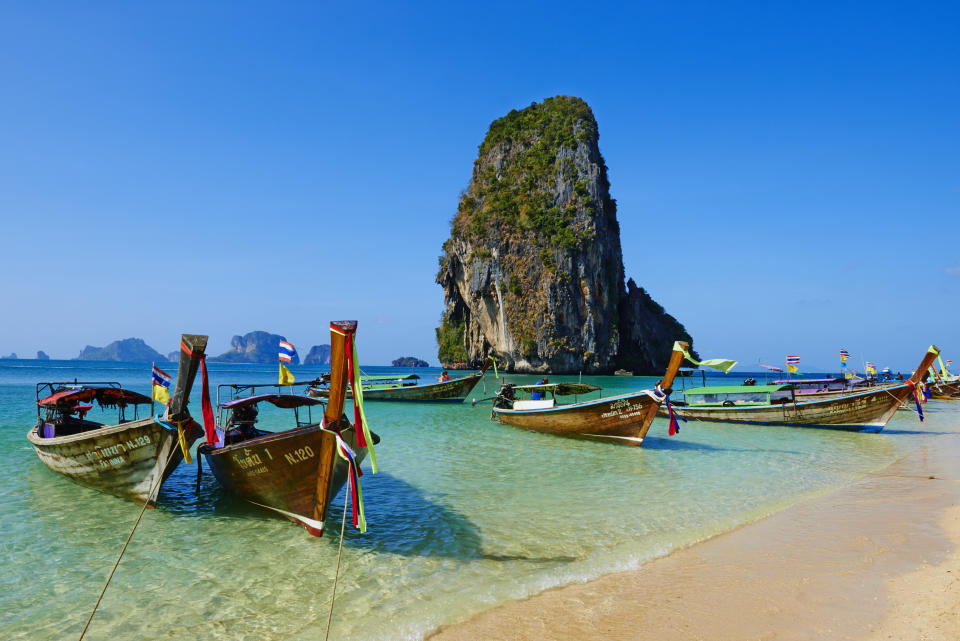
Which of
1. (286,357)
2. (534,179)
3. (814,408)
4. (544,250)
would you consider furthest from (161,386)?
(534,179)

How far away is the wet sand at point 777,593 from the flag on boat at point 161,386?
512 cm

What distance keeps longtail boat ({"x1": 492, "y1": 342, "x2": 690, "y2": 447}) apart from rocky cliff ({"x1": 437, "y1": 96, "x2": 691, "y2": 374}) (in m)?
49.1

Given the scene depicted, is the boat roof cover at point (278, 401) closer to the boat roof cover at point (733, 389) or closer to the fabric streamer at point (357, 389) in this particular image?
the fabric streamer at point (357, 389)

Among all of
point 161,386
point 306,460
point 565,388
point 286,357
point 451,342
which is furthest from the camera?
point 451,342

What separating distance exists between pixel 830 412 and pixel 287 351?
2049 cm

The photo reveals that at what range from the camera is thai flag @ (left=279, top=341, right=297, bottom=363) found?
35.7 feet

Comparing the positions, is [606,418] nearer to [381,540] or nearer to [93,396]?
[381,540]

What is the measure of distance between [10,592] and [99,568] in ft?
2.71

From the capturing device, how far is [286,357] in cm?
1092

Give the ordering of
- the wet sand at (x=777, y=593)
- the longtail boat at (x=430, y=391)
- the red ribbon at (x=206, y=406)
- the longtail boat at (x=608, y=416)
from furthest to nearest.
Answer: the longtail boat at (x=430, y=391)
the longtail boat at (x=608, y=416)
the red ribbon at (x=206, y=406)
the wet sand at (x=777, y=593)

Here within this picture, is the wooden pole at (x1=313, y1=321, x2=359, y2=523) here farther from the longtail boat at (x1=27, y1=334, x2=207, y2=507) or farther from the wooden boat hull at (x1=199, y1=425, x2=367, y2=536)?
the longtail boat at (x1=27, y1=334, x2=207, y2=507)

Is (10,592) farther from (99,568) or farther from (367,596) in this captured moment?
(367,596)

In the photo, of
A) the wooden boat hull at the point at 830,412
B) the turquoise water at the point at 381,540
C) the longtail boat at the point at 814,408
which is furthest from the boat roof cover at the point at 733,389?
the turquoise water at the point at 381,540

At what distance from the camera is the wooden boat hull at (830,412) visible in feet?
62.5
